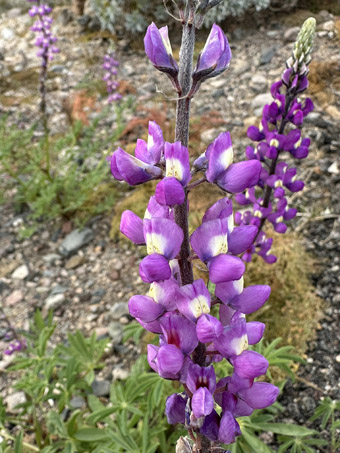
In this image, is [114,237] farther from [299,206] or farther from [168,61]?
[168,61]

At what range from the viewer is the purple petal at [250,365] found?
43.9 inches

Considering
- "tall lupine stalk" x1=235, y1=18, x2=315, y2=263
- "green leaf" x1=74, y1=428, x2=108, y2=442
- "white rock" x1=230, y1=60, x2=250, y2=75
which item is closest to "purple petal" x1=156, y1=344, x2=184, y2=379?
"green leaf" x1=74, y1=428, x2=108, y2=442

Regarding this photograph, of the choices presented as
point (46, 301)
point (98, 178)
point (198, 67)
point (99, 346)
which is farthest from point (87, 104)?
point (198, 67)

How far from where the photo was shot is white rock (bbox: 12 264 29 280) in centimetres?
358

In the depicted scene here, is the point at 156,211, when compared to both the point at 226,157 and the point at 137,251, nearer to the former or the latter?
the point at 226,157

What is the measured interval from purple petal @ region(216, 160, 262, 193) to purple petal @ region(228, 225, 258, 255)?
0.10m

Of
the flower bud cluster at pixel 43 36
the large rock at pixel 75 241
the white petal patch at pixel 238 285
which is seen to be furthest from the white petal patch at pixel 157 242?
the flower bud cluster at pixel 43 36

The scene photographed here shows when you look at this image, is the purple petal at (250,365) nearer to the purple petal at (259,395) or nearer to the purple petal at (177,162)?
the purple petal at (259,395)

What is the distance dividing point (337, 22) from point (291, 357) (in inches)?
169

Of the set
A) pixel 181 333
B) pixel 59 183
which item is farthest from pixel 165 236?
pixel 59 183

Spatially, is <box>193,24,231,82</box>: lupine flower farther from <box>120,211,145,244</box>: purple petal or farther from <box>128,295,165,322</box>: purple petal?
<box>128,295,165,322</box>: purple petal

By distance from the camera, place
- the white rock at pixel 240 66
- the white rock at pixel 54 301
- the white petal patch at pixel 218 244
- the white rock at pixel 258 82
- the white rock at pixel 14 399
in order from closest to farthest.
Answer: the white petal patch at pixel 218 244 → the white rock at pixel 14 399 → the white rock at pixel 54 301 → the white rock at pixel 258 82 → the white rock at pixel 240 66

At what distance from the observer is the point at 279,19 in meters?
5.67

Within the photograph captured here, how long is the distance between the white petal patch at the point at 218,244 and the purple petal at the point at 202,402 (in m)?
0.32
